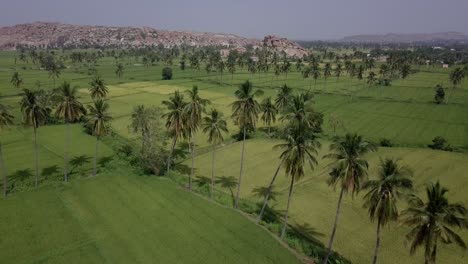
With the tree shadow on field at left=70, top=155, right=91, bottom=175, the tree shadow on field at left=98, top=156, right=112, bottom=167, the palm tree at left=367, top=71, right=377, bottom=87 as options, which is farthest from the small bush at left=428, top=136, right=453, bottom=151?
the tree shadow on field at left=70, top=155, right=91, bottom=175

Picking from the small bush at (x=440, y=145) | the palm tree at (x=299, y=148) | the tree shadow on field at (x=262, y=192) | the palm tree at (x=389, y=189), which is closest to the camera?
the palm tree at (x=389, y=189)

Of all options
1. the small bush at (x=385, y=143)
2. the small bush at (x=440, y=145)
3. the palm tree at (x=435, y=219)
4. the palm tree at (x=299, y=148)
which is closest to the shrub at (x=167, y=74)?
the small bush at (x=385, y=143)

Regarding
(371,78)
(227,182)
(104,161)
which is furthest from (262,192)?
(371,78)

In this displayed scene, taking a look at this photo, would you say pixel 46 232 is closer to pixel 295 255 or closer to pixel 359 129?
pixel 295 255

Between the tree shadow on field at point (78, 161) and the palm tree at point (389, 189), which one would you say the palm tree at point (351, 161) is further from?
the tree shadow on field at point (78, 161)

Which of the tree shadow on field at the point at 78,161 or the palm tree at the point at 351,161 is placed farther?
the tree shadow on field at the point at 78,161

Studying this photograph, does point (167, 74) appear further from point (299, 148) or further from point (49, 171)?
point (299, 148)

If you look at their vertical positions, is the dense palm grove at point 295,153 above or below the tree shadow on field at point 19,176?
above

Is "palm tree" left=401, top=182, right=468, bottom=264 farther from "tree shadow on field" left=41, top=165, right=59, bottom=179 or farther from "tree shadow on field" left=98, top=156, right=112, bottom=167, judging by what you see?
Answer: "tree shadow on field" left=41, top=165, right=59, bottom=179
